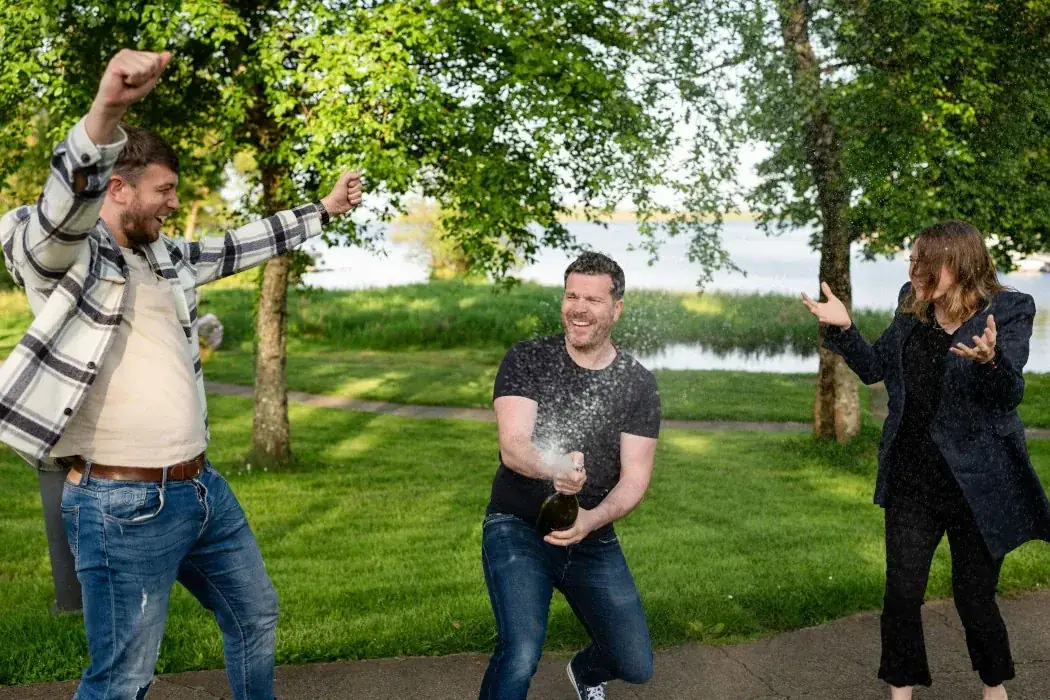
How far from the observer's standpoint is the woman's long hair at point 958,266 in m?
4.35

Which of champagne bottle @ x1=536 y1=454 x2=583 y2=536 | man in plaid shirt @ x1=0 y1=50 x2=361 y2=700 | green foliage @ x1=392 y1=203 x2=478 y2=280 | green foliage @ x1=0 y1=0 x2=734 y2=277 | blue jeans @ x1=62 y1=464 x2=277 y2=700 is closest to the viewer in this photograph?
man in plaid shirt @ x1=0 y1=50 x2=361 y2=700

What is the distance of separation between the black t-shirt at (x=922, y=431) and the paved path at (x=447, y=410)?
408 inches

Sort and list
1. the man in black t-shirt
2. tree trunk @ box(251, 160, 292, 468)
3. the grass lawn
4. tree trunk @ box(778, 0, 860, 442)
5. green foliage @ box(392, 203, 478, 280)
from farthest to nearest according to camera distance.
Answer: green foliage @ box(392, 203, 478, 280) < tree trunk @ box(251, 160, 292, 468) < tree trunk @ box(778, 0, 860, 442) < the grass lawn < the man in black t-shirt

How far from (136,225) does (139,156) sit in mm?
224

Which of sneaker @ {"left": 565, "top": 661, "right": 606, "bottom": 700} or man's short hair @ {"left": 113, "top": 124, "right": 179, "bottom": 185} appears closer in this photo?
man's short hair @ {"left": 113, "top": 124, "right": 179, "bottom": 185}

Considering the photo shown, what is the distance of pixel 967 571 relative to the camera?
14.7ft

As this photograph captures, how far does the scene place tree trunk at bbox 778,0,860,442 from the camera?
1030 cm

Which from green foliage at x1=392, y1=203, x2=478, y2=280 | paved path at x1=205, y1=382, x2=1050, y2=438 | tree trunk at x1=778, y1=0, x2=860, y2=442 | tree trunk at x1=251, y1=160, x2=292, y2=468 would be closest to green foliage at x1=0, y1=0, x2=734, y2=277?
tree trunk at x1=251, y1=160, x2=292, y2=468

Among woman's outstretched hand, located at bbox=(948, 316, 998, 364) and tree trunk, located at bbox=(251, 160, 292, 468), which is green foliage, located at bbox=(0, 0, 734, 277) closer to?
tree trunk, located at bbox=(251, 160, 292, 468)

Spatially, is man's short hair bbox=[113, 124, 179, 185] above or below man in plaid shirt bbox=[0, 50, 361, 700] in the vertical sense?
above

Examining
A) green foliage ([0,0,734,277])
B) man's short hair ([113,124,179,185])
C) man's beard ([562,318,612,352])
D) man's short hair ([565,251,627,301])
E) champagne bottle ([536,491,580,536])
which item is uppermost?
green foliage ([0,0,734,277])

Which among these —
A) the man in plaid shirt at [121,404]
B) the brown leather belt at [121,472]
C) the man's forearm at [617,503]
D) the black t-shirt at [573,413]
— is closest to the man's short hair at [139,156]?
the man in plaid shirt at [121,404]

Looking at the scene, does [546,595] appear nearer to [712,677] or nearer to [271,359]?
[712,677]

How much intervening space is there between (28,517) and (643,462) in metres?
7.45
